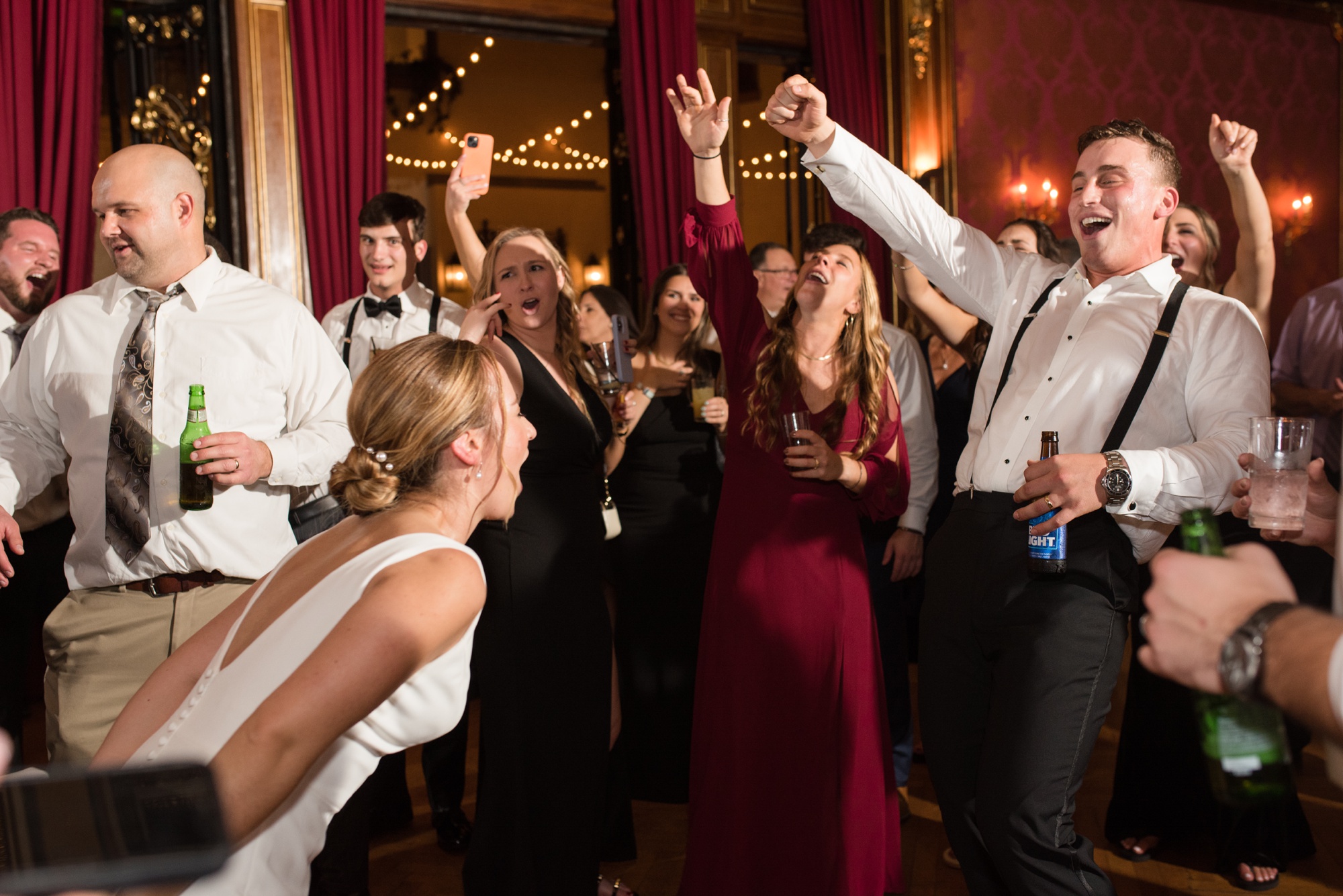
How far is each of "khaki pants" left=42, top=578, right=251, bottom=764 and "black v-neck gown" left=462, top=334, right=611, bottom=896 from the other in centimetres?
67

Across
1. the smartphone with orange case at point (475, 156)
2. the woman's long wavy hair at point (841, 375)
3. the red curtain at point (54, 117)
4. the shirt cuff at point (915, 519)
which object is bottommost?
the shirt cuff at point (915, 519)

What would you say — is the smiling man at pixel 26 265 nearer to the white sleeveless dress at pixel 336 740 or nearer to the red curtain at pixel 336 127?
the red curtain at pixel 336 127

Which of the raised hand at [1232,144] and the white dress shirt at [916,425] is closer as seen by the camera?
the raised hand at [1232,144]

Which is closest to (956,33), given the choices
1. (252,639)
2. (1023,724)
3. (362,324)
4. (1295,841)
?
(362,324)

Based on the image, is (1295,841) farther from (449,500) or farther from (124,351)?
(124,351)

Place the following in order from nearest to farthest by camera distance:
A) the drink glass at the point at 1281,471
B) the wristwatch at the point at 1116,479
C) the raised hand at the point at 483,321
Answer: the drink glass at the point at 1281,471
the wristwatch at the point at 1116,479
the raised hand at the point at 483,321

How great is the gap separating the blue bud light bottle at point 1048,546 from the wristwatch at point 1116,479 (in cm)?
10

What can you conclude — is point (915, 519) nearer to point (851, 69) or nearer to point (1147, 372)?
point (1147, 372)

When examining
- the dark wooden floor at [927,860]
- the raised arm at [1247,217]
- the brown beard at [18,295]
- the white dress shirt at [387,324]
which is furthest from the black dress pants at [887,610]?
the brown beard at [18,295]

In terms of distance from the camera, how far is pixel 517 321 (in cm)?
281

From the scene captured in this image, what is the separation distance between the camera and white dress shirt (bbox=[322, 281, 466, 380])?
3.66 meters

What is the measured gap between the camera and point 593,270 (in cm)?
1184

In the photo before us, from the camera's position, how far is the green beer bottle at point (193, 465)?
2201 millimetres

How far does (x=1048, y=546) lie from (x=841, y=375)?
0.99 metres
